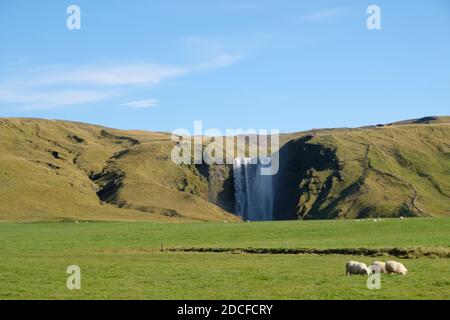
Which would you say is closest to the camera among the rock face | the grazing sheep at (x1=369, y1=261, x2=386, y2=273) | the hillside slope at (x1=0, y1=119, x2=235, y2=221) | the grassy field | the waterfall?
the grassy field

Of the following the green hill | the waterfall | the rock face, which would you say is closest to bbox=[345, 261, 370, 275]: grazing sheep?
the green hill

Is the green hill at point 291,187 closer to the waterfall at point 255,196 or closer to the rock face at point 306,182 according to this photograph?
the rock face at point 306,182

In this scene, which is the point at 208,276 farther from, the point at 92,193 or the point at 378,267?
the point at 92,193

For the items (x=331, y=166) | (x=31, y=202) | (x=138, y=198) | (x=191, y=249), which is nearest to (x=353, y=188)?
(x=331, y=166)

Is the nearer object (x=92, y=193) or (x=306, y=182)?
(x=92, y=193)

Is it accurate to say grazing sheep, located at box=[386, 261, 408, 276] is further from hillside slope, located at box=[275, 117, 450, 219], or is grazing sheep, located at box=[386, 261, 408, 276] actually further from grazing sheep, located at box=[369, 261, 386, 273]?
hillside slope, located at box=[275, 117, 450, 219]

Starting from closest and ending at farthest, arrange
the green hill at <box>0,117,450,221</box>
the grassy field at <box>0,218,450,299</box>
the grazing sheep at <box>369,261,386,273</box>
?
the grassy field at <box>0,218,450,299</box> → the grazing sheep at <box>369,261,386,273</box> → the green hill at <box>0,117,450,221</box>

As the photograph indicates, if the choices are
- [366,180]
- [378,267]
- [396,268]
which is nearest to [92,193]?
[366,180]

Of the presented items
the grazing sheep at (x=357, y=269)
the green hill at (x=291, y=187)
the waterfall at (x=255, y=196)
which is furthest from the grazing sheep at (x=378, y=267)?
the waterfall at (x=255, y=196)

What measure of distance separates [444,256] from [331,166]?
144346 mm

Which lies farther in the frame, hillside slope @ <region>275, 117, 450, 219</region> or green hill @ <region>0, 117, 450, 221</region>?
hillside slope @ <region>275, 117, 450, 219</region>

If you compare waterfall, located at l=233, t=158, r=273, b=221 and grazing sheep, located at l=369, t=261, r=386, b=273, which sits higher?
grazing sheep, located at l=369, t=261, r=386, b=273
